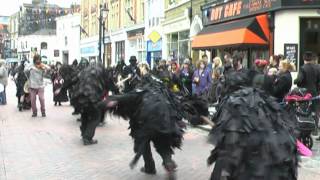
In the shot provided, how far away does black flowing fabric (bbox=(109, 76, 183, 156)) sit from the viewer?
7.42 m

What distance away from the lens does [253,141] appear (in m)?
4.97

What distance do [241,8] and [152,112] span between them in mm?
15749

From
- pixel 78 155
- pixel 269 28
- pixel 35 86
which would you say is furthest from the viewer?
pixel 269 28

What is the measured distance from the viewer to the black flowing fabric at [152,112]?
7422 millimetres

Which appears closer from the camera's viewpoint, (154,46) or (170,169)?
(170,169)

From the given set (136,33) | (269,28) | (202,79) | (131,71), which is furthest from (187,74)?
(136,33)

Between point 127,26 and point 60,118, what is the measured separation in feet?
104

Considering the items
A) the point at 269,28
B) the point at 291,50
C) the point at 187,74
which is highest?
the point at 269,28

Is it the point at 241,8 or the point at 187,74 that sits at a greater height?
the point at 241,8

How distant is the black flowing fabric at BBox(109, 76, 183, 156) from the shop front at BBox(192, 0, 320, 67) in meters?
12.1

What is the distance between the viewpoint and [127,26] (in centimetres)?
4797

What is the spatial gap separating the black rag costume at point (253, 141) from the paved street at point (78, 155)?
2558 mm

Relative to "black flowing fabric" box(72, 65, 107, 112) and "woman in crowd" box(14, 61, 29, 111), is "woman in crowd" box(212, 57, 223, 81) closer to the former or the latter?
"black flowing fabric" box(72, 65, 107, 112)

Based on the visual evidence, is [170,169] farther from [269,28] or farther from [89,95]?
[269,28]
